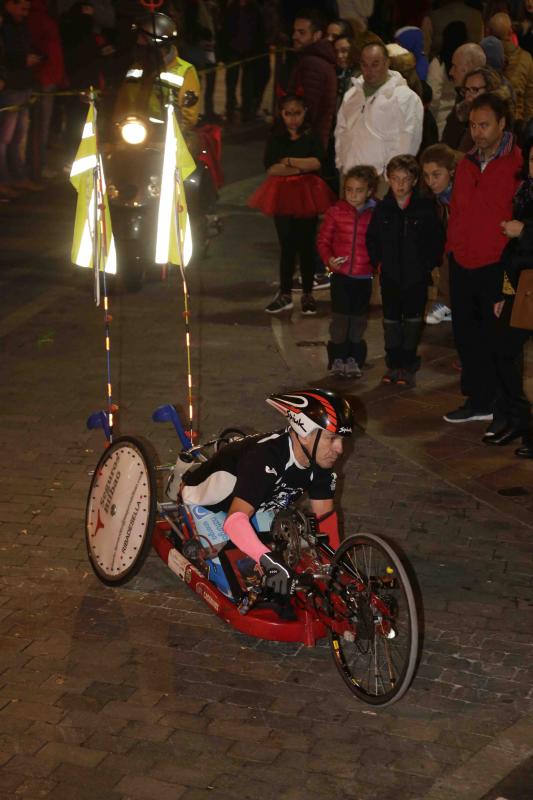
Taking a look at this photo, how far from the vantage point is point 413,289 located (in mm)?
9602

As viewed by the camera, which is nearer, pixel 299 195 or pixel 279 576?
pixel 279 576

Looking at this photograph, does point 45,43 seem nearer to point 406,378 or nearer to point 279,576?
point 406,378

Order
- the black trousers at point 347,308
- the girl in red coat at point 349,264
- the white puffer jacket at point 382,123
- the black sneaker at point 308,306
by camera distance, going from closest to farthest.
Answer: the girl in red coat at point 349,264
the black trousers at point 347,308
the white puffer jacket at point 382,123
the black sneaker at point 308,306

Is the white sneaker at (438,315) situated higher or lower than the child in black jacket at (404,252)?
lower

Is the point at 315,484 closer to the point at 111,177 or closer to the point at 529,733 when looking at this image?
the point at 529,733

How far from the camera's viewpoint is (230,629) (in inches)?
255

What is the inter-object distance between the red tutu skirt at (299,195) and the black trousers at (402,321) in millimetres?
1718

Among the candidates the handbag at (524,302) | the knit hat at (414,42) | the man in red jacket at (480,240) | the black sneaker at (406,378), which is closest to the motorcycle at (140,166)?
the knit hat at (414,42)

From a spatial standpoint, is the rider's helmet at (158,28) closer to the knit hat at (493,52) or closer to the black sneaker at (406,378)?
the knit hat at (493,52)

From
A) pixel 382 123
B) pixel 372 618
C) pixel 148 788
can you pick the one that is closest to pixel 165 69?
pixel 382 123

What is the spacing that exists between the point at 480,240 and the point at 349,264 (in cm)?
129

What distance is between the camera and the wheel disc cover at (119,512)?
6.65 metres

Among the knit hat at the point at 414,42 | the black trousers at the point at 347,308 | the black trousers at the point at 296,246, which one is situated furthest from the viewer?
the knit hat at the point at 414,42

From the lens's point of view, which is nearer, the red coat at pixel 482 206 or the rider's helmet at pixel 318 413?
the rider's helmet at pixel 318 413
